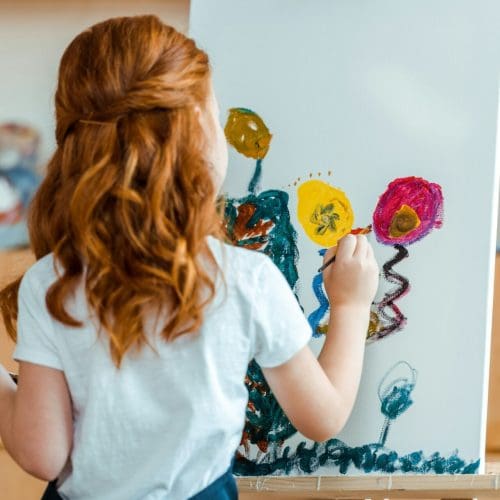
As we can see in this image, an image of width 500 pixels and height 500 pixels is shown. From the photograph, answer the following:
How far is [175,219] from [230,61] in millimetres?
476

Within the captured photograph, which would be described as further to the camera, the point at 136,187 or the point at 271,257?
the point at 271,257

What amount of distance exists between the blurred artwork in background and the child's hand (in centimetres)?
71

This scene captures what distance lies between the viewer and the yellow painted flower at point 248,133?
142cm

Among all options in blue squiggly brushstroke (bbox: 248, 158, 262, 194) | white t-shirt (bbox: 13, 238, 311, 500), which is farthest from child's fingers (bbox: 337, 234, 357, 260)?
white t-shirt (bbox: 13, 238, 311, 500)

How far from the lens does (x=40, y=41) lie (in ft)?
5.87

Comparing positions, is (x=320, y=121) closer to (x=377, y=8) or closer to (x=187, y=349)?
(x=377, y=8)

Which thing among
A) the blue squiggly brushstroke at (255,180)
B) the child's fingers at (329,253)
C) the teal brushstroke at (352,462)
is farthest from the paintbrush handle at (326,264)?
the teal brushstroke at (352,462)

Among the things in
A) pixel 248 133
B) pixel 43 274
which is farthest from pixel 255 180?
pixel 43 274

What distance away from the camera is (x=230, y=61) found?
143cm

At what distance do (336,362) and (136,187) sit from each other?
0.38m

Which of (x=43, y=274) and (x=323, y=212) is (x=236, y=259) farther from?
(x=323, y=212)

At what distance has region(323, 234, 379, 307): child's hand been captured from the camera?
50.9 inches

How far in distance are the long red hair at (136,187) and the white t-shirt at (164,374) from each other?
0.02 m

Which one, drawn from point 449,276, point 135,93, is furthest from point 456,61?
point 135,93
